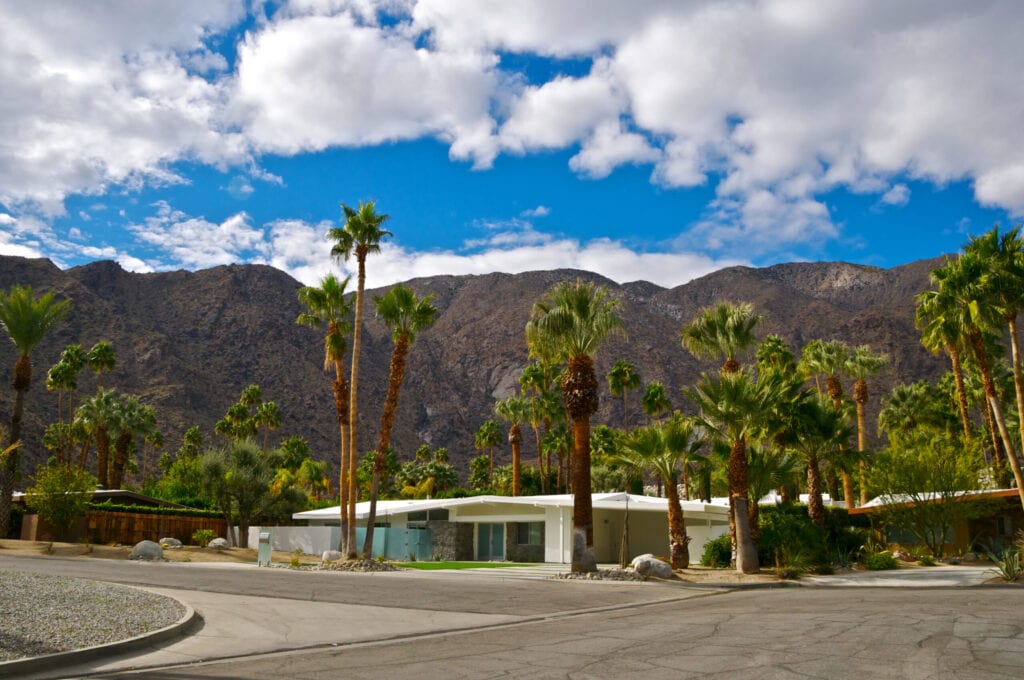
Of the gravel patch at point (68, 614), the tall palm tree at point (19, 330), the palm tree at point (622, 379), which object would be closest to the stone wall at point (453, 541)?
the tall palm tree at point (19, 330)

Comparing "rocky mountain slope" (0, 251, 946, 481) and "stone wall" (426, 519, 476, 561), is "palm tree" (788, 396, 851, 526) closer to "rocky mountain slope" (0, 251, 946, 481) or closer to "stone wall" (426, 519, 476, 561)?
"stone wall" (426, 519, 476, 561)

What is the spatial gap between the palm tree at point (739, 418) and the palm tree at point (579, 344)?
155 inches

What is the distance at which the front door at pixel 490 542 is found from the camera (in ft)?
147

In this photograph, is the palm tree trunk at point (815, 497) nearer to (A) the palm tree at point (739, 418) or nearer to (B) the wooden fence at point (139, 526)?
(A) the palm tree at point (739, 418)

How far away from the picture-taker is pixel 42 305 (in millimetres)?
44844

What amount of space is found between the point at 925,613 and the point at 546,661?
8.34 m

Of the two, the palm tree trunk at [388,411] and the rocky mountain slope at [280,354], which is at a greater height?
the rocky mountain slope at [280,354]

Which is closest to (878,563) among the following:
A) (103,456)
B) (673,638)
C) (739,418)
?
(739,418)

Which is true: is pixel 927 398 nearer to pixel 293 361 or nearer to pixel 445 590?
pixel 445 590

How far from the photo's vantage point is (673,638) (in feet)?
40.0

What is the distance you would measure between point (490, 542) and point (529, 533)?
2846 mm

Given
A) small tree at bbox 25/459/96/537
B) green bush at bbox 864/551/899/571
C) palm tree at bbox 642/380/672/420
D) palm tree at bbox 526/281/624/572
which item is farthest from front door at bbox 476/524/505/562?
palm tree at bbox 642/380/672/420

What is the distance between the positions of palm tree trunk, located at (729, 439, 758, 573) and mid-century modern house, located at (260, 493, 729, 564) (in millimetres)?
10590

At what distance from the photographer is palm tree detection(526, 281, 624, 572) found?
2956 centimetres
